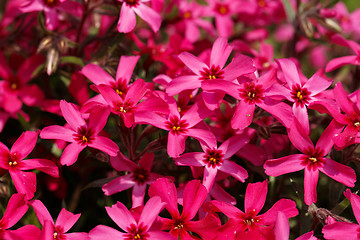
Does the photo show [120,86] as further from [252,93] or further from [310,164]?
[310,164]

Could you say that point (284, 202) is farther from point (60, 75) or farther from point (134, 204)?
point (60, 75)

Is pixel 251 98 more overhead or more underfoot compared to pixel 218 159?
more overhead

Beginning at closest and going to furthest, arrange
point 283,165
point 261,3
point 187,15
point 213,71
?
point 283,165
point 213,71
point 187,15
point 261,3

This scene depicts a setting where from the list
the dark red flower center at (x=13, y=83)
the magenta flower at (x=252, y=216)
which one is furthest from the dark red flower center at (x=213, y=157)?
the dark red flower center at (x=13, y=83)

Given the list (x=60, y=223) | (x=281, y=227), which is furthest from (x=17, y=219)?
(x=281, y=227)

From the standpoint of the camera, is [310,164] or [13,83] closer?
[310,164]

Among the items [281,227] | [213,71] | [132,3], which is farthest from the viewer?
[132,3]

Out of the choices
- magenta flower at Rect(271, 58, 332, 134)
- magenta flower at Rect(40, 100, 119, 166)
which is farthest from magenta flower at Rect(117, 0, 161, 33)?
magenta flower at Rect(271, 58, 332, 134)

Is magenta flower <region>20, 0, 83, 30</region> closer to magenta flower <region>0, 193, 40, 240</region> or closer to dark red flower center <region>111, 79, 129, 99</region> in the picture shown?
dark red flower center <region>111, 79, 129, 99</region>
